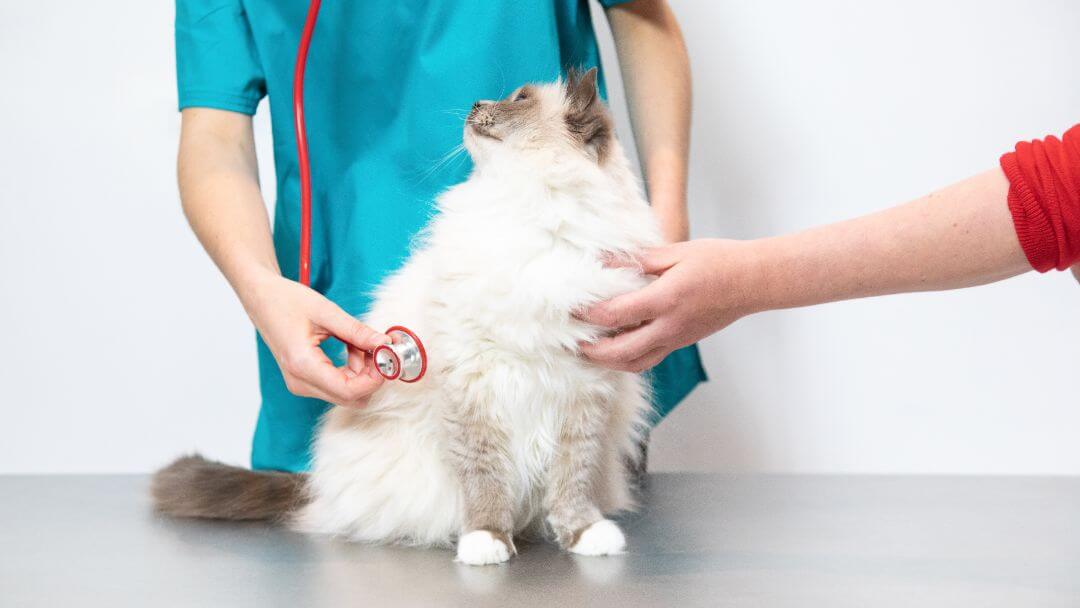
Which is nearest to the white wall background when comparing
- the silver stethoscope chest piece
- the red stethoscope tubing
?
the red stethoscope tubing

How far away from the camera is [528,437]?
1119 millimetres

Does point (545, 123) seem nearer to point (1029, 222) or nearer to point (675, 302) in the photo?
point (675, 302)

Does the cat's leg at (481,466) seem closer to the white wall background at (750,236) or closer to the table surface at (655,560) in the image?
the table surface at (655,560)

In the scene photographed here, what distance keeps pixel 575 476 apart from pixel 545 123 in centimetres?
44

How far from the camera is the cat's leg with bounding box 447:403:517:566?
110cm

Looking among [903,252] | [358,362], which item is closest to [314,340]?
[358,362]

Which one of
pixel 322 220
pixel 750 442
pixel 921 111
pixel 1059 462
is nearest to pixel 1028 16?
pixel 921 111

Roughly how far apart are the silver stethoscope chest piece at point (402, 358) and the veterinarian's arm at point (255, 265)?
0.07ft

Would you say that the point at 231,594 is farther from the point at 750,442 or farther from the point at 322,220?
the point at 750,442

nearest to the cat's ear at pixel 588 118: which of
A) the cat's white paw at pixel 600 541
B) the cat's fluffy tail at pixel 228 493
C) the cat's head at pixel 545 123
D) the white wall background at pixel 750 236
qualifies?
the cat's head at pixel 545 123

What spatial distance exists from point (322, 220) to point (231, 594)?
77 centimetres

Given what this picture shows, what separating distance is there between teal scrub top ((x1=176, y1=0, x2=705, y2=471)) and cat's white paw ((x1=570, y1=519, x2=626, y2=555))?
0.61 meters

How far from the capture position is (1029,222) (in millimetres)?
920

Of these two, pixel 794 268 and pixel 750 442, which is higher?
pixel 750 442
